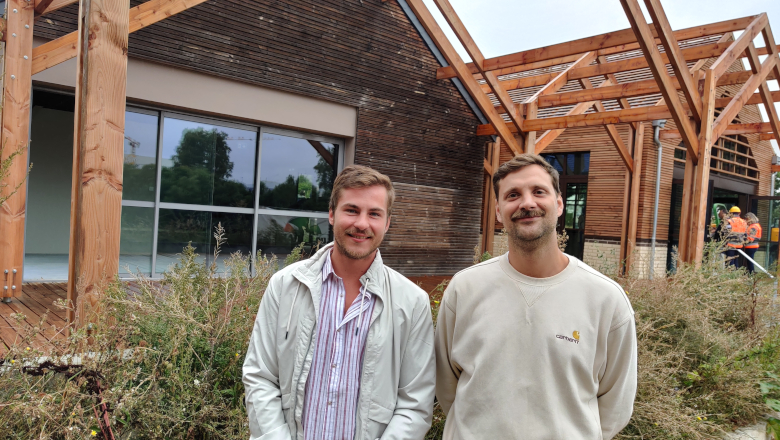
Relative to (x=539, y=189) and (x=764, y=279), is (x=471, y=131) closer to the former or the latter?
(x=764, y=279)

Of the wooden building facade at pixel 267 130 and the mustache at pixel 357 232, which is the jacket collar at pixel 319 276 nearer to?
the mustache at pixel 357 232

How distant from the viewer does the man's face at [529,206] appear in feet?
6.19

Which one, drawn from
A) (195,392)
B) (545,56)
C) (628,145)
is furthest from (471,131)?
(195,392)

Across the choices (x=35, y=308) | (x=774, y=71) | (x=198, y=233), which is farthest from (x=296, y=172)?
(x=774, y=71)

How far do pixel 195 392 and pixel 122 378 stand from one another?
0.33 meters

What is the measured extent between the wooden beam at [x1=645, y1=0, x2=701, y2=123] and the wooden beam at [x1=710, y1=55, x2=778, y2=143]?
0.44 metres

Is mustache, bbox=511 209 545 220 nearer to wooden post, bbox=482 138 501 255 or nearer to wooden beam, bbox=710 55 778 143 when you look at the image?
wooden beam, bbox=710 55 778 143

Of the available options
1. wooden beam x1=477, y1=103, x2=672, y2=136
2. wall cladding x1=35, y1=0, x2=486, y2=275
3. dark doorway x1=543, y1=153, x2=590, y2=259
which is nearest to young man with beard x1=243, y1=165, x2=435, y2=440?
wall cladding x1=35, y1=0, x2=486, y2=275

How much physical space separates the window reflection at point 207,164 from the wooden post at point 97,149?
397 cm

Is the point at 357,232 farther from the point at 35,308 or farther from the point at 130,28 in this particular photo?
the point at 35,308

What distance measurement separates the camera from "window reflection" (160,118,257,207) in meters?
7.22

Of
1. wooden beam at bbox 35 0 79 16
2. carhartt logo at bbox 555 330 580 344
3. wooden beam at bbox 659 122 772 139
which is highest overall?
wooden beam at bbox 659 122 772 139

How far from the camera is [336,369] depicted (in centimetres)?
193

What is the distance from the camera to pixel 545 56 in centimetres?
853
